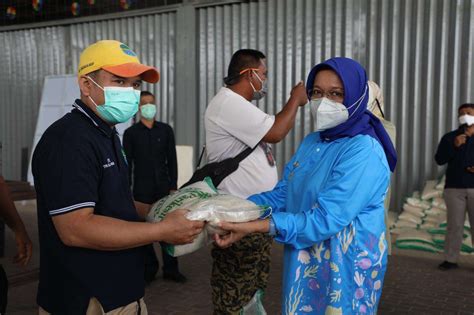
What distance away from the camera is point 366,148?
6.32 ft

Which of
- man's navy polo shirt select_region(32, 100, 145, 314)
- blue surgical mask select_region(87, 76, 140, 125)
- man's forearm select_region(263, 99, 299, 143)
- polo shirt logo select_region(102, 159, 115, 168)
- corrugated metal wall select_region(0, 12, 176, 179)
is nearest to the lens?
man's navy polo shirt select_region(32, 100, 145, 314)

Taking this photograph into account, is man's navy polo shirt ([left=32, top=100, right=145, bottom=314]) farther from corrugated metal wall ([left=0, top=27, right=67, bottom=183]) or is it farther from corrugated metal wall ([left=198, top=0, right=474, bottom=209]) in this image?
corrugated metal wall ([left=0, top=27, right=67, bottom=183])

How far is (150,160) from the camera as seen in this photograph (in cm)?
512

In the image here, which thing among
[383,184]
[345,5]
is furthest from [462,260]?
[383,184]

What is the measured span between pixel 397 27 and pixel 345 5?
861mm

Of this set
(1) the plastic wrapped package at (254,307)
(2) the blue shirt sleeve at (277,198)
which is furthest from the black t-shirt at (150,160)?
(2) the blue shirt sleeve at (277,198)

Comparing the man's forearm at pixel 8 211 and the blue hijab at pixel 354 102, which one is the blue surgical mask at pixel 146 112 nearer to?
the man's forearm at pixel 8 211

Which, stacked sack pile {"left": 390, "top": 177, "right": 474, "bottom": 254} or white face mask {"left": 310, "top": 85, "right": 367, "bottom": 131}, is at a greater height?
white face mask {"left": 310, "top": 85, "right": 367, "bottom": 131}

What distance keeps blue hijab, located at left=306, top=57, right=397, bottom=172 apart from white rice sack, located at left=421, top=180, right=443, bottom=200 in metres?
4.84

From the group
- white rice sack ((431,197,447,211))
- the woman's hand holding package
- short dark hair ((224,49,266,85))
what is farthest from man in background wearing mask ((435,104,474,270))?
the woman's hand holding package

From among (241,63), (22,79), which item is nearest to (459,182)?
(241,63)

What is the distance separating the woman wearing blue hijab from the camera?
1890 mm

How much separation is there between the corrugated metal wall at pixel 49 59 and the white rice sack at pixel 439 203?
16.0 feet

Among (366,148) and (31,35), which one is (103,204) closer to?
(366,148)
